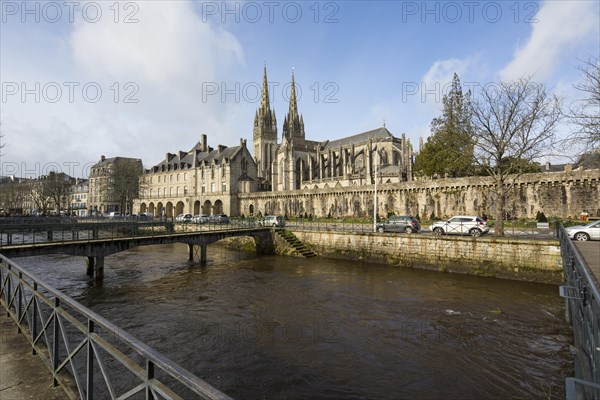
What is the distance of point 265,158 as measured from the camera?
94562mm

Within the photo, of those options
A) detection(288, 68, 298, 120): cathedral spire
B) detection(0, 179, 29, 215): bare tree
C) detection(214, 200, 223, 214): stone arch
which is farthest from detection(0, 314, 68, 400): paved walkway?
detection(288, 68, 298, 120): cathedral spire

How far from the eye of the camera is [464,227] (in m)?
24.3

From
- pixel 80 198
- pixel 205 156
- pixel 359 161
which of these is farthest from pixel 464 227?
pixel 80 198

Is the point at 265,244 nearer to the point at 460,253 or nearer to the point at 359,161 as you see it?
the point at 460,253

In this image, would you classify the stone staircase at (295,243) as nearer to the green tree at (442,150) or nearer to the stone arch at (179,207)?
the green tree at (442,150)

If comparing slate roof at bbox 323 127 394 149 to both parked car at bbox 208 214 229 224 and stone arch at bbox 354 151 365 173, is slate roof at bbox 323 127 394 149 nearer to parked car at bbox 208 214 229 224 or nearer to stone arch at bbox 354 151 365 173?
stone arch at bbox 354 151 365 173

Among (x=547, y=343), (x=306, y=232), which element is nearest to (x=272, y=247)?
(x=306, y=232)

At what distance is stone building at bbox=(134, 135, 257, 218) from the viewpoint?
214 ft

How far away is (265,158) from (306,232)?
2595 inches

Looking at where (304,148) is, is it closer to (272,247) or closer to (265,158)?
(265,158)

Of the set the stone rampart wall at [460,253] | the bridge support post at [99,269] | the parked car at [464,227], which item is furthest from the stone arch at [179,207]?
the parked car at [464,227]

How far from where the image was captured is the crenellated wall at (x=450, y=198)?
3312 centimetres

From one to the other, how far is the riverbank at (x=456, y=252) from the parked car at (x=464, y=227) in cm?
204

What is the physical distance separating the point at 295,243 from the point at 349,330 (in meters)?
19.1
